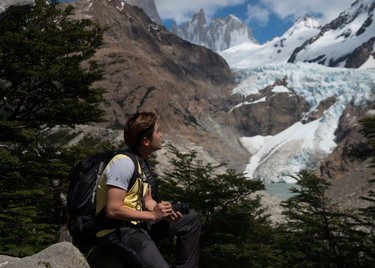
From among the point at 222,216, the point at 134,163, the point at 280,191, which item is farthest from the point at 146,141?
the point at 280,191

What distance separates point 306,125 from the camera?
182 metres

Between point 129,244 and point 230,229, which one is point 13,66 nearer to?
point 129,244

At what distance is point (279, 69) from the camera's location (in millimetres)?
193375

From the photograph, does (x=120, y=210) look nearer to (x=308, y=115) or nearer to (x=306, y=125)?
(x=306, y=125)

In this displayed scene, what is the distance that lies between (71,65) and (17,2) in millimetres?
3091

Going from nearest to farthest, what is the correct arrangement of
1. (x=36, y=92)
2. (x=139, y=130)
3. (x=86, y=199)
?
1. (x=86, y=199)
2. (x=139, y=130)
3. (x=36, y=92)

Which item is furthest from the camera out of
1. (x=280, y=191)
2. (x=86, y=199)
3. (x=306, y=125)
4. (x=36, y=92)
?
(x=306, y=125)

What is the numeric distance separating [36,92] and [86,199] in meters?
8.17

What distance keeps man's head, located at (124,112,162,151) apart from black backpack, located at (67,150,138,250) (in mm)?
238

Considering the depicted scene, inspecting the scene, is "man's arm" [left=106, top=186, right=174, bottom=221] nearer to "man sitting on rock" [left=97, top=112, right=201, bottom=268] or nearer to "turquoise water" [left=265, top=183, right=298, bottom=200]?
"man sitting on rock" [left=97, top=112, right=201, bottom=268]

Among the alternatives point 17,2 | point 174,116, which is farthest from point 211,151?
point 17,2

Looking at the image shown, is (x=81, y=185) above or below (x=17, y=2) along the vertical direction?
below

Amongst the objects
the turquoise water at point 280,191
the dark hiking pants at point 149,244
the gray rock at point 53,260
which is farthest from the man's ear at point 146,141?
the turquoise water at point 280,191

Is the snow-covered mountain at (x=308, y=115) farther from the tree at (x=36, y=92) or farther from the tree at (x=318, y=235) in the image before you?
the tree at (x=36, y=92)
